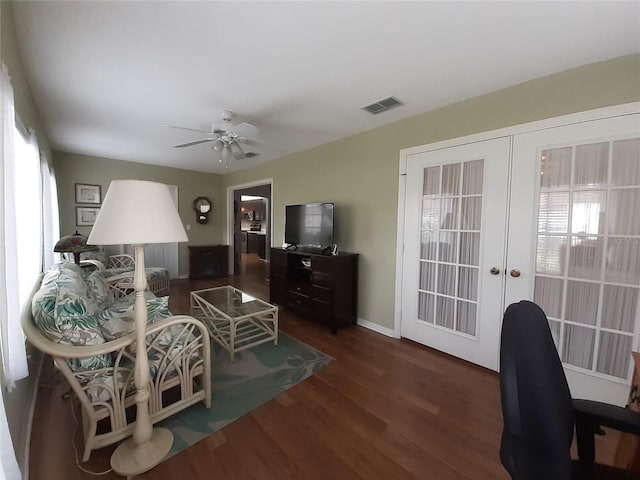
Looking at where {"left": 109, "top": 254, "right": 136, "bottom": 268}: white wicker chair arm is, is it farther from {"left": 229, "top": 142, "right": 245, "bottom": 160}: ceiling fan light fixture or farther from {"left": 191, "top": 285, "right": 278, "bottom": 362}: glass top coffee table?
{"left": 229, "top": 142, "right": 245, "bottom": 160}: ceiling fan light fixture

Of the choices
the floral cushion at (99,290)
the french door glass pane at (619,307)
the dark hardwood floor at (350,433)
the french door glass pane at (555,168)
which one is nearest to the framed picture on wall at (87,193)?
the floral cushion at (99,290)

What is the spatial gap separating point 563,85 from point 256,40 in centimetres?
218

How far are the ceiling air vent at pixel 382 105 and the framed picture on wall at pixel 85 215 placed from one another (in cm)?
482

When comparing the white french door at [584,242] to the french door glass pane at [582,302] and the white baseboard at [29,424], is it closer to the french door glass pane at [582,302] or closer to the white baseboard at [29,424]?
the french door glass pane at [582,302]

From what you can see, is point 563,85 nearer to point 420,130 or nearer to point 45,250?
point 420,130

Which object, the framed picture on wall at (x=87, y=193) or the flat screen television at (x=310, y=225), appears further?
the framed picture on wall at (x=87, y=193)

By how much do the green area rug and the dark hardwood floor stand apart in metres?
0.08

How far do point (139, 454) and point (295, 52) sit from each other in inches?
99.4

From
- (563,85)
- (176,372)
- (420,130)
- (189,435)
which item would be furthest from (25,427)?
(563,85)

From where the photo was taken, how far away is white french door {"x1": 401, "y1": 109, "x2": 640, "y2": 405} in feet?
5.58

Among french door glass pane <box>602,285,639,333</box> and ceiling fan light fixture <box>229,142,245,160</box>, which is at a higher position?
ceiling fan light fixture <box>229,142,245,160</box>

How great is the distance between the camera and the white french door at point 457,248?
2178 millimetres

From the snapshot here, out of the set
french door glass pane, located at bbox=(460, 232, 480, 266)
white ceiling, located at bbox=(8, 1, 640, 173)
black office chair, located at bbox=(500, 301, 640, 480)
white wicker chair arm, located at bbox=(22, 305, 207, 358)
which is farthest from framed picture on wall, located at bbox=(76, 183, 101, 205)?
black office chair, located at bbox=(500, 301, 640, 480)

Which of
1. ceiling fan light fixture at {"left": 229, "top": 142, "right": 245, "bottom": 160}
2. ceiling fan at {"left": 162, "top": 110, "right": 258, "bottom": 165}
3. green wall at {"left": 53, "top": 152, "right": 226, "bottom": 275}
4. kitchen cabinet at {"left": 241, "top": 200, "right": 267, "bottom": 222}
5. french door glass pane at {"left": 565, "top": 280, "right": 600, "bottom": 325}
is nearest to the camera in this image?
french door glass pane at {"left": 565, "top": 280, "right": 600, "bottom": 325}
